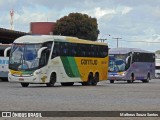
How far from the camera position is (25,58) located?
32594 mm

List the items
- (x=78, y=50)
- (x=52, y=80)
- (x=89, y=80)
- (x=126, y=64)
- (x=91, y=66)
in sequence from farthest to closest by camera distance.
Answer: (x=126, y=64), (x=89, y=80), (x=91, y=66), (x=78, y=50), (x=52, y=80)

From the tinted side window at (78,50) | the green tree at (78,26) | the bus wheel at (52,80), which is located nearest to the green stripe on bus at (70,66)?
the tinted side window at (78,50)

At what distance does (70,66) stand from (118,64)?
14952 mm

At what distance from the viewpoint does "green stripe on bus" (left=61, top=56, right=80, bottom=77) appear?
34875 mm

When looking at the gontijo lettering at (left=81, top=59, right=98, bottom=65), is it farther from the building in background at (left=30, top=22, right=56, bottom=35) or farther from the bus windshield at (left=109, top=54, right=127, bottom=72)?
the building in background at (left=30, top=22, right=56, bottom=35)

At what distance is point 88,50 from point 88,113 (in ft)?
72.5

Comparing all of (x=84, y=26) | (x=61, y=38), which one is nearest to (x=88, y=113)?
(x=61, y=38)

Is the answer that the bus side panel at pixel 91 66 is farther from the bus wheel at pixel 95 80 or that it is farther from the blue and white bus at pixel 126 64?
the blue and white bus at pixel 126 64

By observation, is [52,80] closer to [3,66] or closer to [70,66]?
[70,66]

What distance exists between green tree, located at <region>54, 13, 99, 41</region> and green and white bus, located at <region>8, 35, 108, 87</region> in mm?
51016

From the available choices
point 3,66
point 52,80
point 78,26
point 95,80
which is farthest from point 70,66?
point 78,26

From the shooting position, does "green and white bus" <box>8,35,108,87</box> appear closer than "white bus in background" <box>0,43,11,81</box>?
Yes

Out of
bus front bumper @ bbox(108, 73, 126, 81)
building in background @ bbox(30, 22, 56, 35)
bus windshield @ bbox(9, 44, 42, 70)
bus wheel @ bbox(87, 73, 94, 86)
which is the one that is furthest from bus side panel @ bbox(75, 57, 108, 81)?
building in background @ bbox(30, 22, 56, 35)

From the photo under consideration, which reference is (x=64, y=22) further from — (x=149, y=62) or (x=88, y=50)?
(x=88, y=50)
